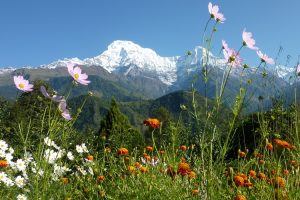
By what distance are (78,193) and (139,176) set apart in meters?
0.58

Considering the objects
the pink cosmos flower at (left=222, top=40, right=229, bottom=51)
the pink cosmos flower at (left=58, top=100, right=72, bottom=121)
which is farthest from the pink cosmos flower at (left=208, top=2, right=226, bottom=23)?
the pink cosmos flower at (left=58, top=100, right=72, bottom=121)

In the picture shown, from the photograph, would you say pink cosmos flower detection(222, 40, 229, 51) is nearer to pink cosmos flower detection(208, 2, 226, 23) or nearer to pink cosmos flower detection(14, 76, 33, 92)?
pink cosmos flower detection(208, 2, 226, 23)

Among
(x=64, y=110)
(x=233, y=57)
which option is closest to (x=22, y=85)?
(x=64, y=110)

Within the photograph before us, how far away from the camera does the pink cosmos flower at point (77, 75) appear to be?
6.15 feet

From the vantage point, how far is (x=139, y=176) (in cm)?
296

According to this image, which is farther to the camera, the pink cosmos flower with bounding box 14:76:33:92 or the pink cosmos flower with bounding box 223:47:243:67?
the pink cosmos flower with bounding box 223:47:243:67

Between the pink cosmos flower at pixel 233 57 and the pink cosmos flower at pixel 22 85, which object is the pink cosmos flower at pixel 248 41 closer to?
the pink cosmos flower at pixel 233 57

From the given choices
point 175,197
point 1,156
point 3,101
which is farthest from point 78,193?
point 3,101

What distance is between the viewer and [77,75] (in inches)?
75.6

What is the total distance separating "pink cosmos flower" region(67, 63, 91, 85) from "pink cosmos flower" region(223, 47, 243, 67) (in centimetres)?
68

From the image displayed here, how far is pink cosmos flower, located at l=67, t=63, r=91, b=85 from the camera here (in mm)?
1873

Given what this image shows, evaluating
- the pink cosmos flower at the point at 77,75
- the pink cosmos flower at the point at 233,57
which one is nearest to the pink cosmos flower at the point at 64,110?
the pink cosmos flower at the point at 77,75

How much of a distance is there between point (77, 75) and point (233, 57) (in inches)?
29.1

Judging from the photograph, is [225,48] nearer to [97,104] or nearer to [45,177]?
[45,177]
